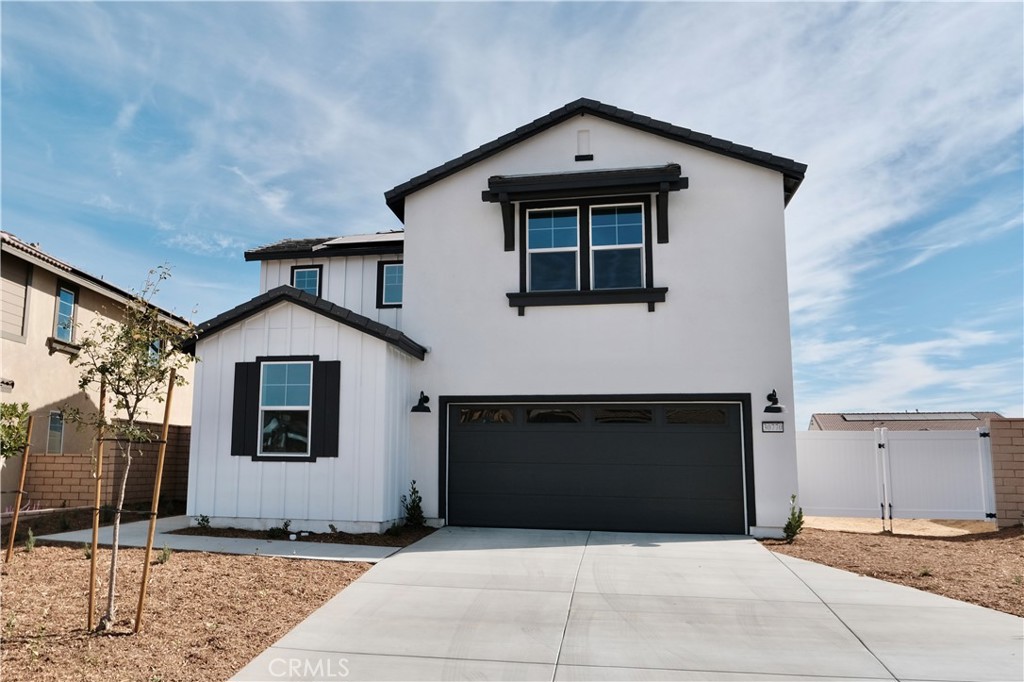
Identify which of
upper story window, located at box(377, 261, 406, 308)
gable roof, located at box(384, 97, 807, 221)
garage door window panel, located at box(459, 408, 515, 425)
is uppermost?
gable roof, located at box(384, 97, 807, 221)

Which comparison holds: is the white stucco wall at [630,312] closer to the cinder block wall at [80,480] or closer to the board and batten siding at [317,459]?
the board and batten siding at [317,459]

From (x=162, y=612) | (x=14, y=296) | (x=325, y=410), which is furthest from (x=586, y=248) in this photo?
(x=14, y=296)

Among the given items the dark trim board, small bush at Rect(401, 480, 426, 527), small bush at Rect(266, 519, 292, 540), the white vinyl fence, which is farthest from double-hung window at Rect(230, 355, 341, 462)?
the white vinyl fence

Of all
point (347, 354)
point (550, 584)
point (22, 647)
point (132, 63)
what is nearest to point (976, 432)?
point (550, 584)

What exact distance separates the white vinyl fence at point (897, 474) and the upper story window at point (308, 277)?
412 inches

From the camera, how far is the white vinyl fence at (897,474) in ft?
38.1

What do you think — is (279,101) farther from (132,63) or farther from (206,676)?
(206,676)

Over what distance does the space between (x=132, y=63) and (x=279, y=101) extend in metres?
2.33

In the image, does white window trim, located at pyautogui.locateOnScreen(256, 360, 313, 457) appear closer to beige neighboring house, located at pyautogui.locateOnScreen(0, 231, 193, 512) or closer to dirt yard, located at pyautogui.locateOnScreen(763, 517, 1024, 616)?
beige neighboring house, located at pyautogui.locateOnScreen(0, 231, 193, 512)

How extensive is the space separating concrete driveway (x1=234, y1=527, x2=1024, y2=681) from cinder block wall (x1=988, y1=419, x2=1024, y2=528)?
5.34 meters

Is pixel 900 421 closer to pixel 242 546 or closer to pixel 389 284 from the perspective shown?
pixel 389 284

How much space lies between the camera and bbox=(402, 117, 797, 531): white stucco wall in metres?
10.7

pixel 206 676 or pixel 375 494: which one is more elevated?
pixel 375 494

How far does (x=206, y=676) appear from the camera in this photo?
15.3 ft
